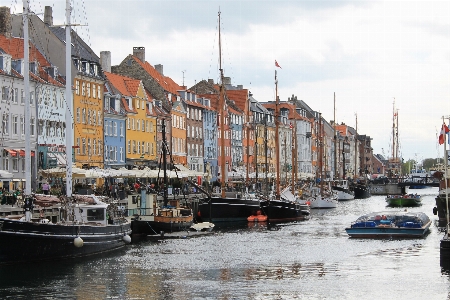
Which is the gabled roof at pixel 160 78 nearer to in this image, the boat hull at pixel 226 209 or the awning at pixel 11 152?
the boat hull at pixel 226 209

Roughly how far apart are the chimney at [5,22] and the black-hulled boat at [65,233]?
33.2 m

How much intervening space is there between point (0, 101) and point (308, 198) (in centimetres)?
4916

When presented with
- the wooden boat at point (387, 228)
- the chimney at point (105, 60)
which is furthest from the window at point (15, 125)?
the wooden boat at point (387, 228)

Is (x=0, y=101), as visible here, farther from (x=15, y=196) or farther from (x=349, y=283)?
(x=349, y=283)

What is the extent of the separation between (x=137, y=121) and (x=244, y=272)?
64221mm

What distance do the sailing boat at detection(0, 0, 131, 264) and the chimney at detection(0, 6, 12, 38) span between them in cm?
3268

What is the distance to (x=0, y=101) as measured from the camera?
7438 centimetres

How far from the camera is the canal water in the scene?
35.5 meters

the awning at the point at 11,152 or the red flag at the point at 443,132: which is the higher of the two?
the awning at the point at 11,152

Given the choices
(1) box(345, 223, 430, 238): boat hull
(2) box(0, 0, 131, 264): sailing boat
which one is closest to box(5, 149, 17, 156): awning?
(2) box(0, 0, 131, 264): sailing boat

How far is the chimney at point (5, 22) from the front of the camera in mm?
80688

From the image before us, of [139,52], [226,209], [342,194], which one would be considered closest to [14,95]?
[226,209]

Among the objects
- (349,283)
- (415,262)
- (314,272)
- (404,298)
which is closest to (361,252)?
(415,262)

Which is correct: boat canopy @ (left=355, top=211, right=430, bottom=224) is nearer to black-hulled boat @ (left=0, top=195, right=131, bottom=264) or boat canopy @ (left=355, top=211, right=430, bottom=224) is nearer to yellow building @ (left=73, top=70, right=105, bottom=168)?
black-hulled boat @ (left=0, top=195, right=131, bottom=264)
